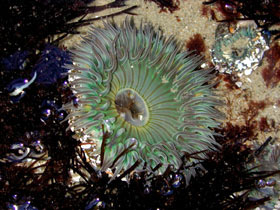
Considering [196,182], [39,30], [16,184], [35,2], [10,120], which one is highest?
[35,2]

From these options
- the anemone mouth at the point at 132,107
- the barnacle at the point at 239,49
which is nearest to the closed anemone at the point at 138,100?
the anemone mouth at the point at 132,107

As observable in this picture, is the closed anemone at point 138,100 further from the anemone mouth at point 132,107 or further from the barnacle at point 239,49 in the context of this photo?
the barnacle at point 239,49

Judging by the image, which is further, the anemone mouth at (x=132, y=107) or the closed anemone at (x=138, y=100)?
the anemone mouth at (x=132, y=107)

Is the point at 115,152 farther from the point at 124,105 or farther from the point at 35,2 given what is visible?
the point at 35,2

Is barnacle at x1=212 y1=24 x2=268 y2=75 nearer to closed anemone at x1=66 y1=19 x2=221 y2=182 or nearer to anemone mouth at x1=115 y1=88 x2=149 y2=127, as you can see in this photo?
closed anemone at x1=66 y1=19 x2=221 y2=182

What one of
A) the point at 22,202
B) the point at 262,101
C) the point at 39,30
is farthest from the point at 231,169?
the point at 39,30

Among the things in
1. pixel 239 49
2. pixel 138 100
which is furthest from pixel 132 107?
pixel 239 49
